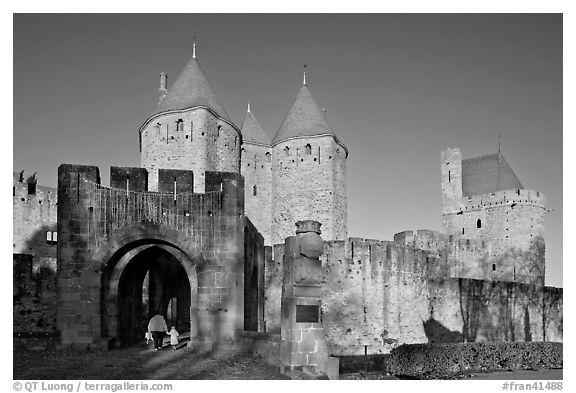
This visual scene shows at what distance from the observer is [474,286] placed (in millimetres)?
35281

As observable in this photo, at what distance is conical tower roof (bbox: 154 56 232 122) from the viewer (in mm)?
41594

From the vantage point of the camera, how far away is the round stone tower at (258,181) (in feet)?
150

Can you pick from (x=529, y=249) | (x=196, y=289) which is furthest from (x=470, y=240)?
(x=196, y=289)

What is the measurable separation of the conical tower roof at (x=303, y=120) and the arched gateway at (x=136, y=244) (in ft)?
94.3

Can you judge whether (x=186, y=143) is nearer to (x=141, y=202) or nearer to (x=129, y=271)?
(x=129, y=271)

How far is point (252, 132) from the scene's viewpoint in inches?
1916

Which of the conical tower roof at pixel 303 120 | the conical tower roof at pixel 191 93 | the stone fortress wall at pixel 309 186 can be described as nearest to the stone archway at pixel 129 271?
the conical tower roof at pixel 191 93

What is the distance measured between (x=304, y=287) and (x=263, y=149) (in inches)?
1371

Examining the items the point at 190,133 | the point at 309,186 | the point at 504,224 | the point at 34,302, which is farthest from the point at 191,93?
the point at 504,224

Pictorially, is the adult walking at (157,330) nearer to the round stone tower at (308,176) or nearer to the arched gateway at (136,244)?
the arched gateway at (136,244)

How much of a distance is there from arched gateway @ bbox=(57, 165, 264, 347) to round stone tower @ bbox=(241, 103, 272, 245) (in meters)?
27.4

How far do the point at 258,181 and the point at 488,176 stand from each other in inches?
844

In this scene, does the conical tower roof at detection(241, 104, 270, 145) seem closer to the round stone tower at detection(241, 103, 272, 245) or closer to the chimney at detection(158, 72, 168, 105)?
the round stone tower at detection(241, 103, 272, 245)
